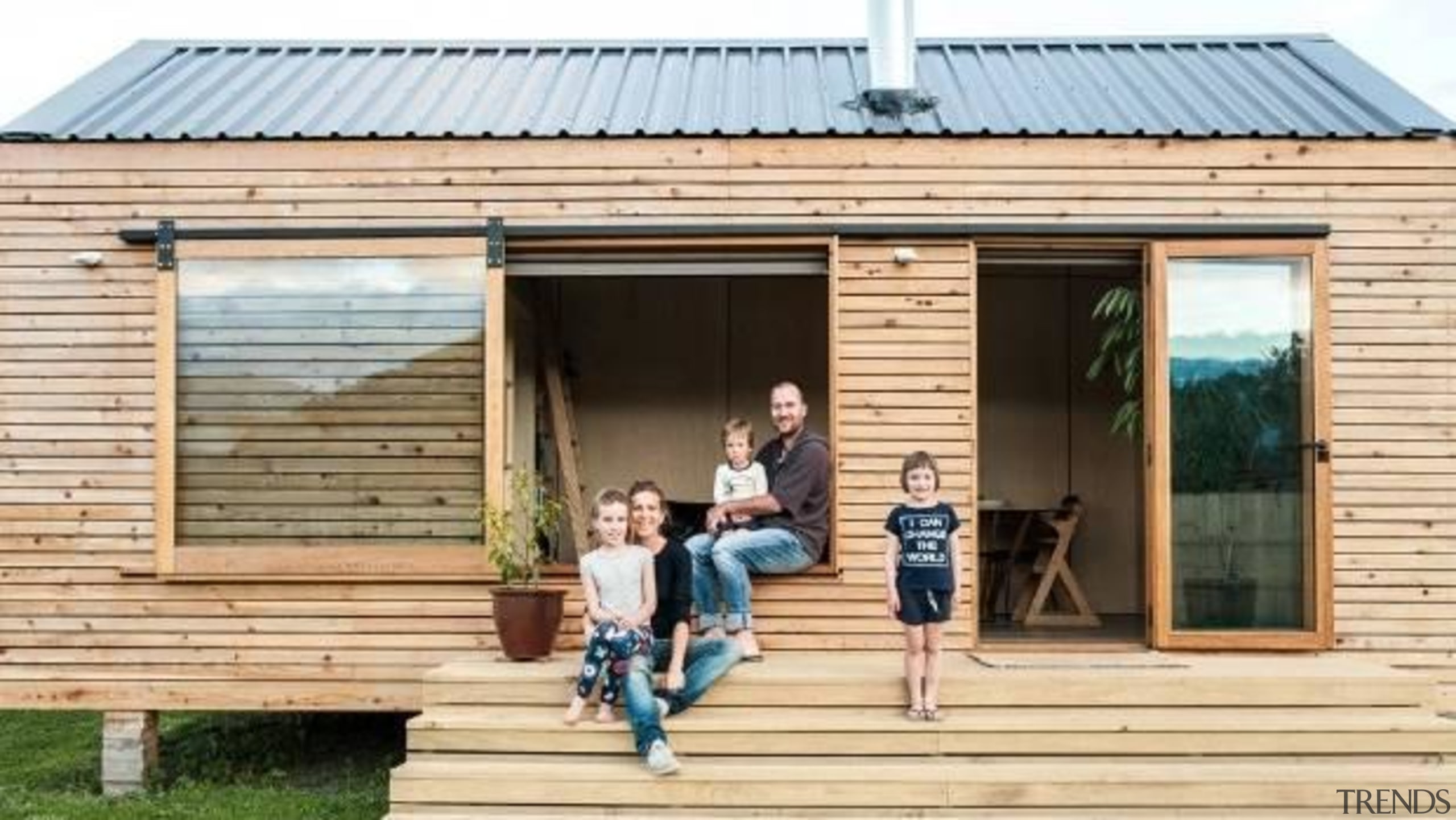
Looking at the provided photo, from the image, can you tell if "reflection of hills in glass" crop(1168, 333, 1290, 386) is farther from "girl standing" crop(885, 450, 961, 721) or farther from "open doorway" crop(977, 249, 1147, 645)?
"open doorway" crop(977, 249, 1147, 645)

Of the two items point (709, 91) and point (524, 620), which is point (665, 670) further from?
point (709, 91)

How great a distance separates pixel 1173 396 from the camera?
728 cm

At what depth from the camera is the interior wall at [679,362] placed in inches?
413

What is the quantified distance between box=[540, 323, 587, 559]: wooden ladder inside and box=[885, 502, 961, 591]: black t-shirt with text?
12.3 feet

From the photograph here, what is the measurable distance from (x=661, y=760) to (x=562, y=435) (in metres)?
4.18

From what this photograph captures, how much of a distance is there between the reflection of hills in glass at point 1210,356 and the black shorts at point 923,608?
186 cm

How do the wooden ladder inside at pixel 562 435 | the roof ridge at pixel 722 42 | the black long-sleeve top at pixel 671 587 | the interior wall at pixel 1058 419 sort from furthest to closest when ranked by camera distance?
the interior wall at pixel 1058 419, the wooden ladder inside at pixel 562 435, the roof ridge at pixel 722 42, the black long-sleeve top at pixel 671 587

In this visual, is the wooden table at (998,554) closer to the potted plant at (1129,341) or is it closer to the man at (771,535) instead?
the potted plant at (1129,341)

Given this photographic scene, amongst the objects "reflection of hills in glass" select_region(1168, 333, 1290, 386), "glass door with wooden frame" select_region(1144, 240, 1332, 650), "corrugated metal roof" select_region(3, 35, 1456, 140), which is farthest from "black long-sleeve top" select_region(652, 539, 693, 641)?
"reflection of hills in glass" select_region(1168, 333, 1290, 386)

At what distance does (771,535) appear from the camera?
7.04 meters

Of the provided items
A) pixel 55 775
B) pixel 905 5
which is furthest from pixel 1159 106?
pixel 55 775

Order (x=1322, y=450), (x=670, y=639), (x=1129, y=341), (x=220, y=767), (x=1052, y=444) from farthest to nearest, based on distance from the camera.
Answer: (x=1052, y=444) < (x=220, y=767) < (x=1129, y=341) < (x=1322, y=450) < (x=670, y=639)

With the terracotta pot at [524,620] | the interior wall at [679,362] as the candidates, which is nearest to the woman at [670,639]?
the terracotta pot at [524,620]

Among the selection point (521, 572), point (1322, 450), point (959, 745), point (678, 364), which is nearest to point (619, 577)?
point (521, 572)
